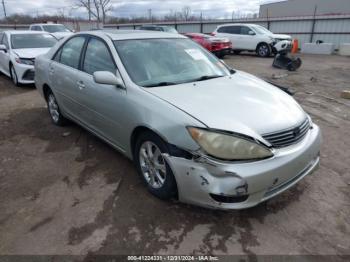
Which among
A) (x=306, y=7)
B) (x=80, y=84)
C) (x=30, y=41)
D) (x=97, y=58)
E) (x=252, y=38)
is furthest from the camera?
(x=306, y=7)

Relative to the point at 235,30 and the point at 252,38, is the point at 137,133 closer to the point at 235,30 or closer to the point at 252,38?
the point at 252,38

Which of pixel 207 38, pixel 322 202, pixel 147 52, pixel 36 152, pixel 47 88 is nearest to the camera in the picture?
pixel 322 202

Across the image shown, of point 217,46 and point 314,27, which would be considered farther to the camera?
point 314,27

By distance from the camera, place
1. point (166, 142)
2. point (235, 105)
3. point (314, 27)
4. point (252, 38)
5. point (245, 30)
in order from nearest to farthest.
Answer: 1. point (166, 142)
2. point (235, 105)
3. point (252, 38)
4. point (245, 30)
5. point (314, 27)

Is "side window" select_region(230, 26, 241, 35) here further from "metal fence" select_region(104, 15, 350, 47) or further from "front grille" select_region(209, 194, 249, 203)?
"front grille" select_region(209, 194, 249, 203)

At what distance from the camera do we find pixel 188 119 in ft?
7.69

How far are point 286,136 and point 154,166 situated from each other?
125 centimetres

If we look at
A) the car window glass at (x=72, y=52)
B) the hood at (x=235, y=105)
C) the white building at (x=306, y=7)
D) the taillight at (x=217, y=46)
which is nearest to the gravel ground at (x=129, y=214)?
the hood at (x=235, y=105)

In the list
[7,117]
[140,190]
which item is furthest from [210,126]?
[7,117]

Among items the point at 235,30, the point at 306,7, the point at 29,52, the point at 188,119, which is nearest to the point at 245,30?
the point at 235,30

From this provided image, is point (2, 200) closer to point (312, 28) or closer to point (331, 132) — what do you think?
point (331, 132)

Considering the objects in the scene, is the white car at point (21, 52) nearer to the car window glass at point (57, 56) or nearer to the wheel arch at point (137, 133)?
the car window glass at point (57, 56)

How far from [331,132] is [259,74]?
5665mm

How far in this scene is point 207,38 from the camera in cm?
1423
